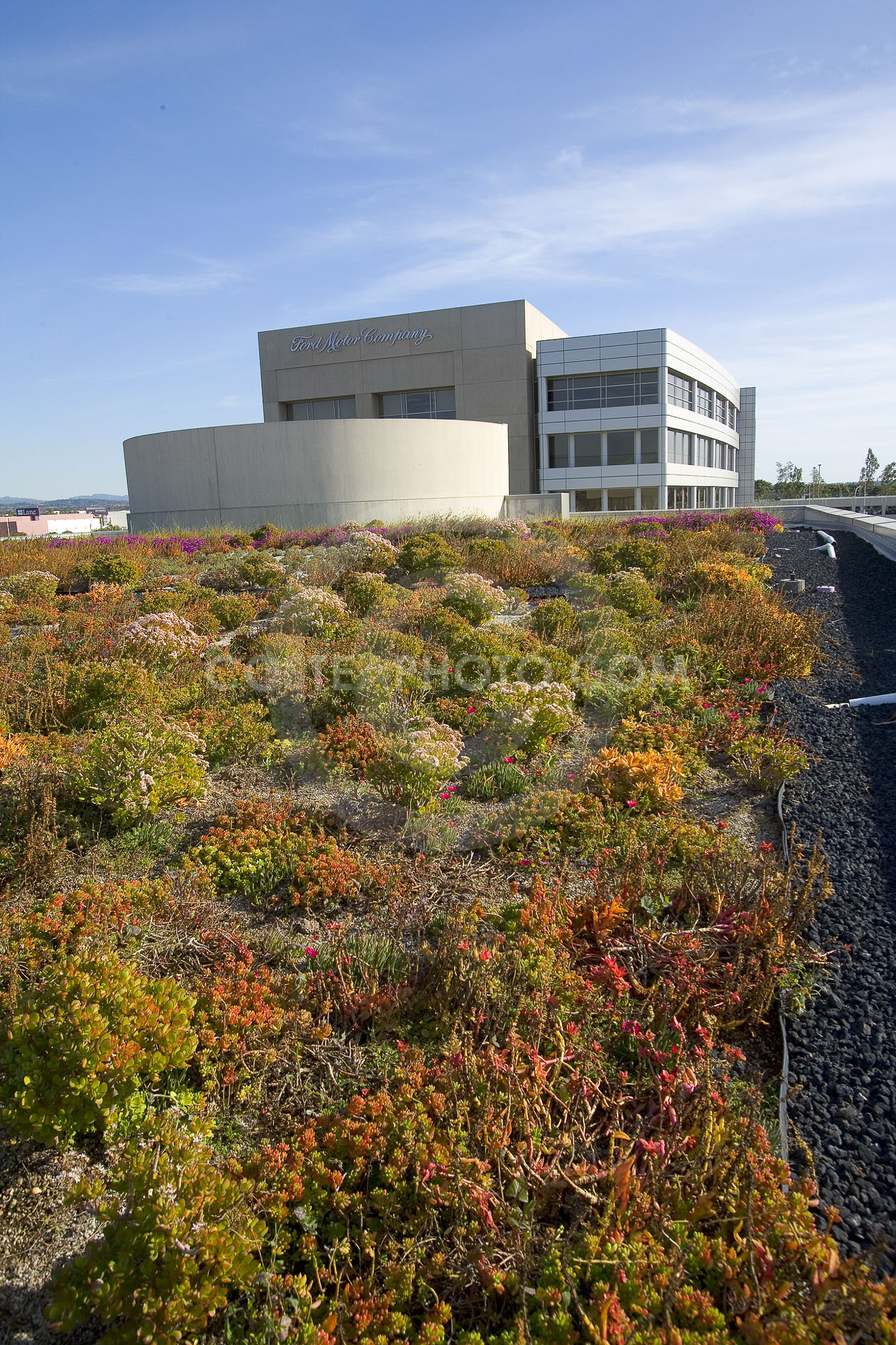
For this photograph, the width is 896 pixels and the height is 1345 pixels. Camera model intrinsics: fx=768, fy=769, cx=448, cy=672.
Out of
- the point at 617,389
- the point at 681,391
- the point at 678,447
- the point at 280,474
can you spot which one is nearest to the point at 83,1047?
the point at 280,474

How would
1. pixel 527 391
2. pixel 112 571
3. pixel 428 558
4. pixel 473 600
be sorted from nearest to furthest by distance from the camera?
pixel 473 600
pixel 112 571
pixel 428 558
pixel 527 391

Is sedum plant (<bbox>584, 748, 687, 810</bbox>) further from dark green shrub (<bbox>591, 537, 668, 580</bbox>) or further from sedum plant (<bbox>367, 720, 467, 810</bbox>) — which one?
dark green shrub (<bbox>591, 537, 668, 580</bbox>)

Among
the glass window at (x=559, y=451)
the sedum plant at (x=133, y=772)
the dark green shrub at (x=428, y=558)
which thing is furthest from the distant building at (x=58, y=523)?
the sedum plant at (x=133, y=772)

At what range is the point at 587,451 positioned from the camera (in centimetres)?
3750

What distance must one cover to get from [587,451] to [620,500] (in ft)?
9.99

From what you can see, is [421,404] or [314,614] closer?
[314,614]

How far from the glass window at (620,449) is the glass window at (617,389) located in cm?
146

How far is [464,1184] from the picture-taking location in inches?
88.1

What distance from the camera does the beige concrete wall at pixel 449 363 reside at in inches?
1431

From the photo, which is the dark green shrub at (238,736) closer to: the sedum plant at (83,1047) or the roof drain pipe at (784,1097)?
the sedum plant at (83,1047)

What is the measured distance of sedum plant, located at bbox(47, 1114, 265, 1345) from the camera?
6.07 feet

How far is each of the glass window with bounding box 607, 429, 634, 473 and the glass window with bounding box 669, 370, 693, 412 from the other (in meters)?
2.91

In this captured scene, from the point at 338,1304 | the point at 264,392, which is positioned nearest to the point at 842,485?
the point at 264,392

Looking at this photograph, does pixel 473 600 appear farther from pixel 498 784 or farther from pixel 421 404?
pixel 421 404
